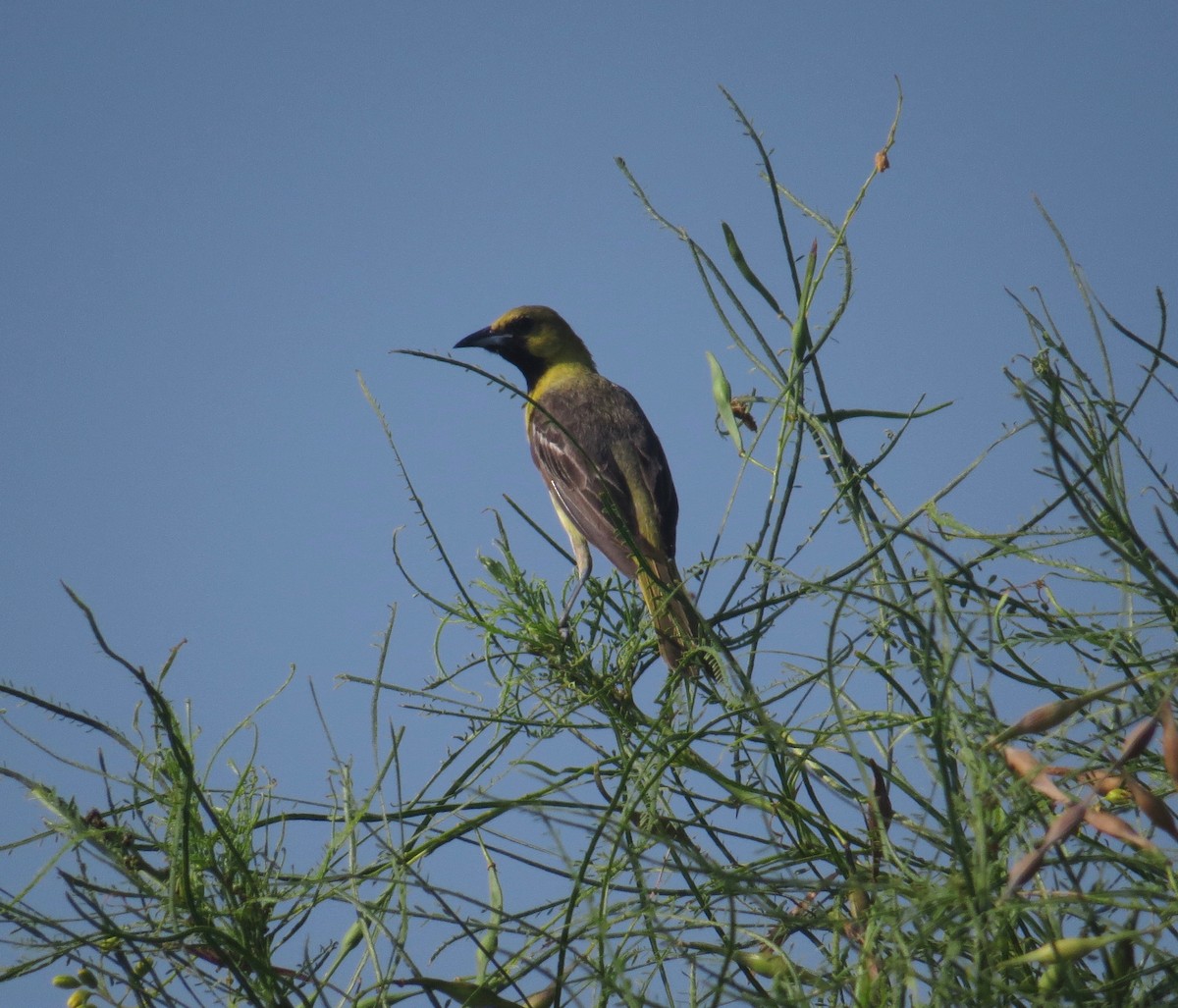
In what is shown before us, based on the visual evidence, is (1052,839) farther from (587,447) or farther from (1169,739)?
(587,447)

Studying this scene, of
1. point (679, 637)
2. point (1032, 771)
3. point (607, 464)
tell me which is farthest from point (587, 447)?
point (1032, 771)

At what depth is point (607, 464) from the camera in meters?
5.78

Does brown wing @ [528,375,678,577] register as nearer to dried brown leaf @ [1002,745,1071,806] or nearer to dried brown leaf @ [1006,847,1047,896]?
dried brown leaf @ [1002,745,1071,806]

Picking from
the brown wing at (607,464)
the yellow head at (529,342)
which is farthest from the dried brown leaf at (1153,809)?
the yellow head at (529,342)

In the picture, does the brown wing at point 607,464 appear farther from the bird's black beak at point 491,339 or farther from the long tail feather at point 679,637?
the long tail feather at point 679,637

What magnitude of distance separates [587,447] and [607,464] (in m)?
0.21

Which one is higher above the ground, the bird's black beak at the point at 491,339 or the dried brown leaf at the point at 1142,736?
the bird's black beak at the point at 491,339

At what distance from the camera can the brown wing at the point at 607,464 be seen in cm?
493

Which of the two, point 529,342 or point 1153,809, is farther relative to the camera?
point 529,342

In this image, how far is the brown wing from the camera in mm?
4934

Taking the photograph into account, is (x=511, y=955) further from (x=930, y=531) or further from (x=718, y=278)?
(x=718, y=278)

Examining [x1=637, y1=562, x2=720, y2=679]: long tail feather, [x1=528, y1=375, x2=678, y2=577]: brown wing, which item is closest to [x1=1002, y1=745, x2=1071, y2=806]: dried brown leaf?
[x1=637, y1=562, x2=720, y2=679]: long tail feather

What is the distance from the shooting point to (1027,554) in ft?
6.43

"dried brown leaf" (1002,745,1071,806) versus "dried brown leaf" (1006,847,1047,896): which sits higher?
"dried brown leaf" (1002,745,1071,806)
